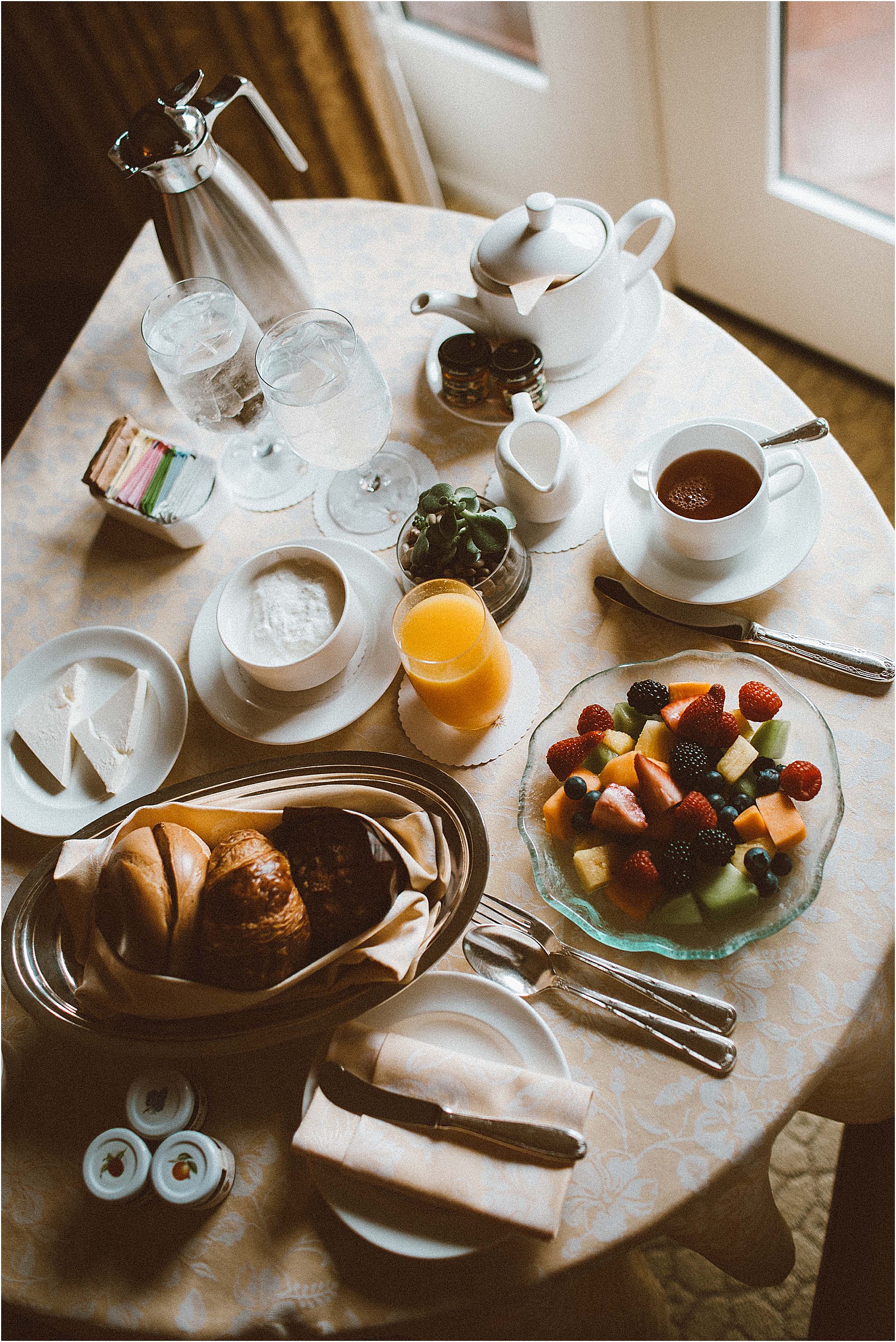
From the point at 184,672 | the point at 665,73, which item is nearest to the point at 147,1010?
the point at 184,672

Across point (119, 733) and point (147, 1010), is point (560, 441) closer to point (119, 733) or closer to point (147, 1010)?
point (119, 733)

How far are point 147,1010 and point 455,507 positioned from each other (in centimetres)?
60

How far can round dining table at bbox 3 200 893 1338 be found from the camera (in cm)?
78

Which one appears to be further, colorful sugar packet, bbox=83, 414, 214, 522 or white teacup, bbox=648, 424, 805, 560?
colorful sugar packet, bbox=83, 414, 214, 522

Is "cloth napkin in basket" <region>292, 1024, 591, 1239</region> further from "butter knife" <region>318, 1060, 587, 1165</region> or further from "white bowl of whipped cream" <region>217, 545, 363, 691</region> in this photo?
"white bowl of whipped cream" <region>217, 545, 363, 691</region>

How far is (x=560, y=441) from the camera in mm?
1077

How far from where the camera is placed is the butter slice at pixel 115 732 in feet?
3.49

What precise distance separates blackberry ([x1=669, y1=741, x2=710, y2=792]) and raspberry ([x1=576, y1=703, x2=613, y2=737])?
79 millimetres

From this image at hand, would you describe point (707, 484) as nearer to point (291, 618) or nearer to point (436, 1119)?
point (291, 618)

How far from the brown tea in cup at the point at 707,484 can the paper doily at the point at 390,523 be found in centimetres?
33

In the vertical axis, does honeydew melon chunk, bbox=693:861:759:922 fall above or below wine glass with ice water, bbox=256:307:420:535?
below

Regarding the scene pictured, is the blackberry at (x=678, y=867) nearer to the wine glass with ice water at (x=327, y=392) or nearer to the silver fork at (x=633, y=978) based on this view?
the silver fork at (x=633, y=978)

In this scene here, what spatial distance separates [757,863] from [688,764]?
11 cm

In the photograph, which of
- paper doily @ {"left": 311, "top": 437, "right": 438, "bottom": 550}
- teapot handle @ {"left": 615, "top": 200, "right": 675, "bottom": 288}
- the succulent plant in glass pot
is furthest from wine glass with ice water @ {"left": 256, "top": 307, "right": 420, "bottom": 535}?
teapot handle @ {"left": 615, "top": 200, "right": 675, "bottom": 288}
